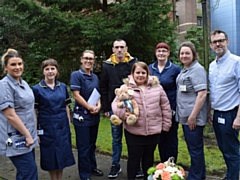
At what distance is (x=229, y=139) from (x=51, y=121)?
2.47 m

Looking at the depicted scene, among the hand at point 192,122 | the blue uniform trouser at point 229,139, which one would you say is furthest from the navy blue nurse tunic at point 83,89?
the blue uniform trouser at point 229,139

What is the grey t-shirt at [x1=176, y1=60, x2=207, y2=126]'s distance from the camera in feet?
11.7

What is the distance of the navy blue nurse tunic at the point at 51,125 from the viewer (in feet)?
11.5

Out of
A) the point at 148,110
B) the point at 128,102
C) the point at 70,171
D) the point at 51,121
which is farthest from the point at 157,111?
the point at 70,171

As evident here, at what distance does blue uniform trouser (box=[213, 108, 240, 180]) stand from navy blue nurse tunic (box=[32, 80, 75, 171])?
7.23ft

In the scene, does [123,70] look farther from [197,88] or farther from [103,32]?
[103,32]

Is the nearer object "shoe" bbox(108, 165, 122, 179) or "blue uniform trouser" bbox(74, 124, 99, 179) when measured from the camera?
"blue uniform trouser" bbox(74, 124, 99, 179)

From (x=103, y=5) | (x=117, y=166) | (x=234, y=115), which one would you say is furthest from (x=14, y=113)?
(x=103, y=5)

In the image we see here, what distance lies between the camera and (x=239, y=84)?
3393mm

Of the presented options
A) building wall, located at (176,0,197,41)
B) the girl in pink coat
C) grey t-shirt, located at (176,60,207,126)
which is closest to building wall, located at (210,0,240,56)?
building wall, located at (176,0,197,41)

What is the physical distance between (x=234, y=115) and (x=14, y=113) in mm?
2803

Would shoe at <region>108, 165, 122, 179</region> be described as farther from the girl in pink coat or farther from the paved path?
the girl in pink coat

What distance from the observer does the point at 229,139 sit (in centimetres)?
355

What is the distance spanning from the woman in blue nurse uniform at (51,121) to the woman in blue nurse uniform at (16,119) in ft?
1.34
